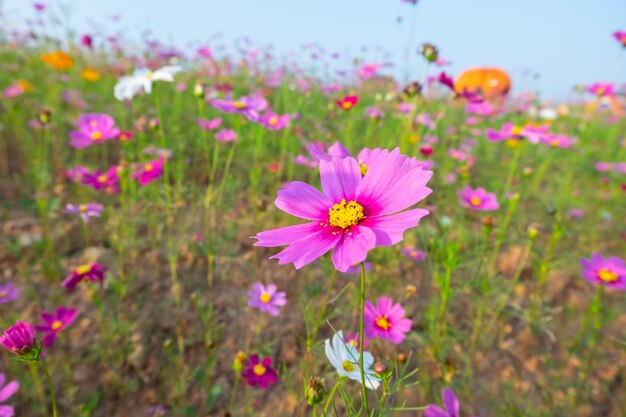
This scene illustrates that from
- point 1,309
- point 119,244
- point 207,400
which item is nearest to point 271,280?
point 207,400

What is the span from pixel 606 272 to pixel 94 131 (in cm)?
223

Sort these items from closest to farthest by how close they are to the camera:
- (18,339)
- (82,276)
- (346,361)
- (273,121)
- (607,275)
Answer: (18,339), (346,361), (82,276), (607,275), (273,121)

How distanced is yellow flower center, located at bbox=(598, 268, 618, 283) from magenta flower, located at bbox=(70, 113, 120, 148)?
2.05 metres

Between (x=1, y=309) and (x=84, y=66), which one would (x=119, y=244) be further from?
(x=84, y=66)

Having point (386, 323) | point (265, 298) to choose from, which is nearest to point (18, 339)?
point (265, 298)

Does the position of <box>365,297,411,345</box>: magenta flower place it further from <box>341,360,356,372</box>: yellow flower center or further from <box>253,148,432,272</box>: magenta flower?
<box>253,148,432,272</box>: magenta flower

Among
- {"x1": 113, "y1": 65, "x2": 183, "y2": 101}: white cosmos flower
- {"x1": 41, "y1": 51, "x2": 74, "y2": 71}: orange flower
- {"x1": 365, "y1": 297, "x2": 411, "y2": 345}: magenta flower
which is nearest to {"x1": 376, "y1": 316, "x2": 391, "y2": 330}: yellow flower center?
{"x1": 365, "y1": 297, "x2": 411, "y2": 345}: magenta flower

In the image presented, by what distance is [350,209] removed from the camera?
68 cm

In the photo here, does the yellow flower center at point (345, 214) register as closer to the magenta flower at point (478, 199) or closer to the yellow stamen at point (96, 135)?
the magenta flower at point (478, 199)

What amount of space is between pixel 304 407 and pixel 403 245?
1.09 meters

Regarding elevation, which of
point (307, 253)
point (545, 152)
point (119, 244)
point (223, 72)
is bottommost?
point (545, 152)

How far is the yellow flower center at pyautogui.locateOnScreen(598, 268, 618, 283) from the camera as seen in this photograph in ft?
4.27

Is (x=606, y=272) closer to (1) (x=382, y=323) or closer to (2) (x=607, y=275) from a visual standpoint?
(2) (x=607, y=275)

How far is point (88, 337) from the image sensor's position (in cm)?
142
